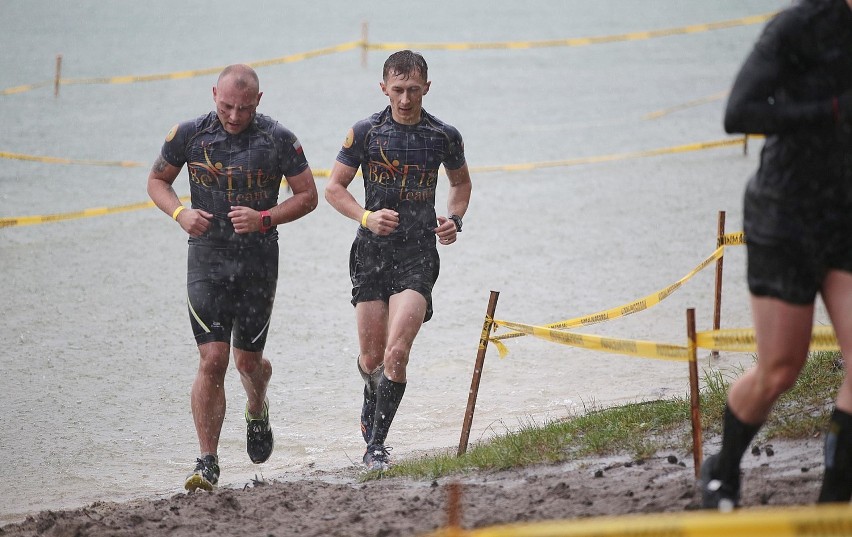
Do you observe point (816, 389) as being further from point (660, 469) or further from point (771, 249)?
point (771, 249)

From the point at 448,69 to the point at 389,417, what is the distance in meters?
19.3

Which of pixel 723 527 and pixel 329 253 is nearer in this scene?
pixel 723 527

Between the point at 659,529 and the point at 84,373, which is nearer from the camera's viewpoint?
the point at 659,529

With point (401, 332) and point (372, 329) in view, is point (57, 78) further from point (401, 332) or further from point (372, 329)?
point (401, 332)

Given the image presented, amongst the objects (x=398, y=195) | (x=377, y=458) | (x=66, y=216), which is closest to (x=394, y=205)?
(x=398, y=195)

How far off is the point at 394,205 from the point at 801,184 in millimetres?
3669

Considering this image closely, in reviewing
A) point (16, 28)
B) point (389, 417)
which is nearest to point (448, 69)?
point (16, 28)

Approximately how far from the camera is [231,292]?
7.02m

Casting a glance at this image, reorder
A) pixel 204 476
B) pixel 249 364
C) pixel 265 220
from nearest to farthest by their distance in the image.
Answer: pixel 204 476 → pixel 265 220 → pixel 249 364

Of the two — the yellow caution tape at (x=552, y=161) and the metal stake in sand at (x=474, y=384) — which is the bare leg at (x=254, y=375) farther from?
the yellow caution tape at (x=552, y=161)

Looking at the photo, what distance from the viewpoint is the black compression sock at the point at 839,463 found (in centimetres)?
404

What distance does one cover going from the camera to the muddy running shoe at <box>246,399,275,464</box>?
7395 millimetres

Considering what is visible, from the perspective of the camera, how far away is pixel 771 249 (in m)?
4.02

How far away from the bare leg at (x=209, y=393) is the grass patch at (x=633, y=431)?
3.52ft
